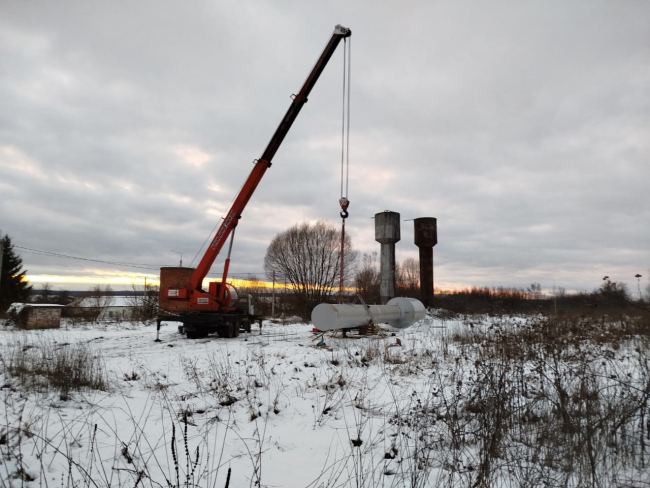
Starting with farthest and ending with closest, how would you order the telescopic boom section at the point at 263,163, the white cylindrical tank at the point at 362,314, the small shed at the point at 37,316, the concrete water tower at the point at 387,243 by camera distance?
the small shed at the point at 37,316 → the concrete water tower at the point at 387,243 → the telescopic boom section at the point at 263,163 → the white cylindrical tank at the point at 362,314

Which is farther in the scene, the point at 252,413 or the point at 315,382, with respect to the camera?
the point at 315,382

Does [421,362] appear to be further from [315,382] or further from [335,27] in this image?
[335,27]

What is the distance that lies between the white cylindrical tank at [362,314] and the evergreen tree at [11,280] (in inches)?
1504

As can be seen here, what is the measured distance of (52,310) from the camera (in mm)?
20828

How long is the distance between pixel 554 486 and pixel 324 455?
84.7 inches

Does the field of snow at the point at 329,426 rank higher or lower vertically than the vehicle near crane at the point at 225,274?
lower

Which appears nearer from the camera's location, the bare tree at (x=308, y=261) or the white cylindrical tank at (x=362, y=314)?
the white cylindrical tank at (x=362, y=314)

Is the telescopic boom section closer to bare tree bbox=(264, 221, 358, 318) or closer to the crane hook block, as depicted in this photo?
the crane hook block

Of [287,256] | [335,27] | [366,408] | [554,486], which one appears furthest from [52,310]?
[554,486]

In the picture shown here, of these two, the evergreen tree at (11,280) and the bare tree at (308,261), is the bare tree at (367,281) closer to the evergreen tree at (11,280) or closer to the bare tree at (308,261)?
the bare tree at (308,261)

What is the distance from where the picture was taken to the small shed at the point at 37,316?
20250 mm

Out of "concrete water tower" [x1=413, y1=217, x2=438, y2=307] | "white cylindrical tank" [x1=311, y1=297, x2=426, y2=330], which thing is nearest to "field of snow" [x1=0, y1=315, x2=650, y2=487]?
"white cylindrical tank" [x1=311, y1=297, x2=426, y2=330]

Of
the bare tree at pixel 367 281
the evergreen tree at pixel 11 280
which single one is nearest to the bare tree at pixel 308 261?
the bare tree at pixel 367 281

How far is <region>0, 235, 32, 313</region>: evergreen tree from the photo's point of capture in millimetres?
36969
